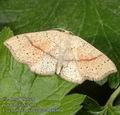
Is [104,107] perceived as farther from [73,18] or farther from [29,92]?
[73,18]

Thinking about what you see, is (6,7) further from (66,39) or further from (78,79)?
(78,79)

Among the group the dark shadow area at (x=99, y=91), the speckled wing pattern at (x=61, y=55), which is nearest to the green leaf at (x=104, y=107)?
the speckled wing pattern at (x=61, y=55)

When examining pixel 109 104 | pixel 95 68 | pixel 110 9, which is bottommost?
pixel 109 104

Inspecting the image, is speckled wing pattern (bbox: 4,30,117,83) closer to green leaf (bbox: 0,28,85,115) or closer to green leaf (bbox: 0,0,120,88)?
green leaf (bbox: 0,28,85,115)

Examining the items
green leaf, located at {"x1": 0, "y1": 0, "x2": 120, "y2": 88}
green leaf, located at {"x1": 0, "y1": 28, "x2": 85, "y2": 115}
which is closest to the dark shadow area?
green leaf, located at {"x1": 0, "y1": 0, "x2": 120, "y2": 88}

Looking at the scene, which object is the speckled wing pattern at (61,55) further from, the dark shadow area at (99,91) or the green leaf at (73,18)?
the dark shadow area at (99,91)

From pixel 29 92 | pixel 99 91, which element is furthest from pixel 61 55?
pixel 99 91

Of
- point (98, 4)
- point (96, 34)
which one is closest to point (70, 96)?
point (96, 34)
